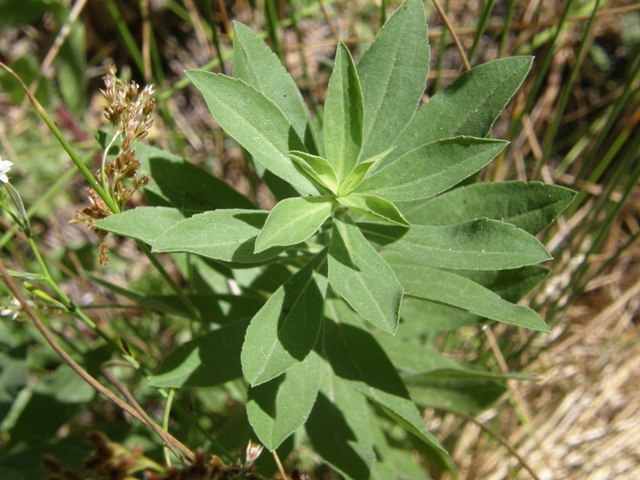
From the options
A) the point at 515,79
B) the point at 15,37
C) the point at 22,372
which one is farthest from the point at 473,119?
the point at 15,37

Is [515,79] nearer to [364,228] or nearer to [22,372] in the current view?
[364,228]

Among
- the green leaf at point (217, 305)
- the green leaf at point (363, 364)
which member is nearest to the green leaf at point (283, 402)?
the green leaf at point (363, 364)

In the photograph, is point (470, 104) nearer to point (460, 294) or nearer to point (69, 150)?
point (460, 294)

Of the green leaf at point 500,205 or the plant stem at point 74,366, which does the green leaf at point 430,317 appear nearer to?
the green leaf at point 500,205

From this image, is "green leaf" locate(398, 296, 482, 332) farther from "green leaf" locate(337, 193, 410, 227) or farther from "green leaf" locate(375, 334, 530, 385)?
"green leaf" locate(337, 193, 410, 227)

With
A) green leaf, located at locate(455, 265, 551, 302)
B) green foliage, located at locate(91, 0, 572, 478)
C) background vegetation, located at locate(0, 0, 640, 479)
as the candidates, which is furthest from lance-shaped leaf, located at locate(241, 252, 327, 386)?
background vegetation, located at locate(0, 0, 640, 479)

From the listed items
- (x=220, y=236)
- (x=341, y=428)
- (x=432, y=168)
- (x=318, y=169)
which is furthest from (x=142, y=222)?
(x=341, y=428)

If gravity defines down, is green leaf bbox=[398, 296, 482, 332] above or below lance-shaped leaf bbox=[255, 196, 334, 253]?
below
